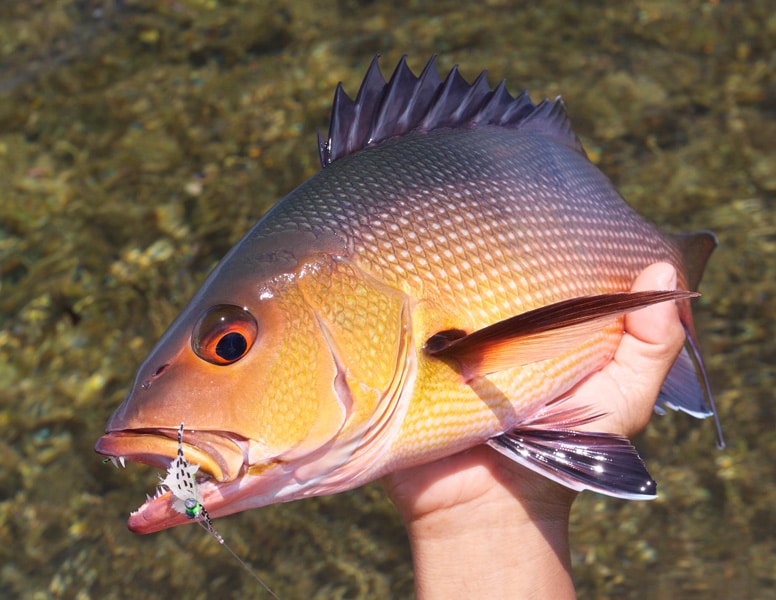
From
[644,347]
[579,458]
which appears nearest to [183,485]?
[579,458]

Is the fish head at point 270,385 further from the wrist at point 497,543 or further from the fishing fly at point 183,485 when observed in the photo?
the wrist at point 497,543

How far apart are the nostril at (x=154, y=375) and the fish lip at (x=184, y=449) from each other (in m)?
0.10

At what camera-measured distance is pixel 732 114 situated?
15.3ft

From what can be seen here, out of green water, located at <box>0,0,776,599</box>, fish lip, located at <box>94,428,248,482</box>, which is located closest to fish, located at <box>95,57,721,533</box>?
fish lip, located at <box>94,428,248,482</box>

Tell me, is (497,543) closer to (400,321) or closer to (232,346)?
(400,321)

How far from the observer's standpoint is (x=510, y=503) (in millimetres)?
2264

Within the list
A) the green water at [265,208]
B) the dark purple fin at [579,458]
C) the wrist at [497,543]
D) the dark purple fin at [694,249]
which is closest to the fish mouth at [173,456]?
the dark purple fin at [579,458]

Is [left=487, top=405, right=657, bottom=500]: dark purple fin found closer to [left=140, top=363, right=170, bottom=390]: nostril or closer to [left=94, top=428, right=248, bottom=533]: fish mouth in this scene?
[left=94, top=428, right=248, bottom=533]: fish mouth

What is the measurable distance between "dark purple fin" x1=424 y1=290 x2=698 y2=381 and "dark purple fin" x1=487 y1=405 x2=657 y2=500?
0.76ft

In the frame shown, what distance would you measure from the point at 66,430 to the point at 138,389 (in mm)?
2543

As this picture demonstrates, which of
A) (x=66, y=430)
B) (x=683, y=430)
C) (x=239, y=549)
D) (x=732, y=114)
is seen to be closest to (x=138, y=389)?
(x=239, y=549)

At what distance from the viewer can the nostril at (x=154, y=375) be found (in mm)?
1568

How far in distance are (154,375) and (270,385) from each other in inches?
9.9

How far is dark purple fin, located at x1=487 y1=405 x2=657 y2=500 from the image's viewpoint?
6.20ft
